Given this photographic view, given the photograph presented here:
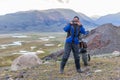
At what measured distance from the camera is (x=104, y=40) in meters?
35.8

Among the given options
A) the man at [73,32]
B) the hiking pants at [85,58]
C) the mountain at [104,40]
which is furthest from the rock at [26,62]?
the mountain at [104,40]

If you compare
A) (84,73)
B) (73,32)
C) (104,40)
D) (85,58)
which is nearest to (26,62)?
(85,58)

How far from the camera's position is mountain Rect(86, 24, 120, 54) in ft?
113

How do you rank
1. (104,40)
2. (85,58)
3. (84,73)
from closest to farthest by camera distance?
(84,73) → (85,58) → (104,40)

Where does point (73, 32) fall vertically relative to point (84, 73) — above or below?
above

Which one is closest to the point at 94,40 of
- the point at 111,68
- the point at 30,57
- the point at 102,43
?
the point at 102,43

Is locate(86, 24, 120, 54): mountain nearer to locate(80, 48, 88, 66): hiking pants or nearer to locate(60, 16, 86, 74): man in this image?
locate(80, 48, 88, 66): hiking pants

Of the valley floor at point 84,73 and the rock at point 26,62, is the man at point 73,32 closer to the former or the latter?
the valley floor at point 84,73

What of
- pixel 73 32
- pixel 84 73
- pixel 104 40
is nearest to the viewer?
pixel 73 32

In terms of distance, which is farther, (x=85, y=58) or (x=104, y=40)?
(x=104, y=40)

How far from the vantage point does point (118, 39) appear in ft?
118

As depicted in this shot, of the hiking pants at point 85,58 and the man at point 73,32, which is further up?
the man at point 73,32

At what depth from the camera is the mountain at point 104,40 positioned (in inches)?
1355

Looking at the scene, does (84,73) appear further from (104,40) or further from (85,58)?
(104,40)
